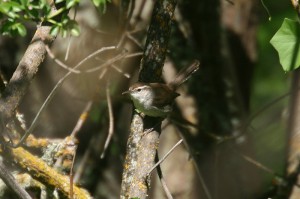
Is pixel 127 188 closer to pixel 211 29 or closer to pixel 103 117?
pixel 103 117

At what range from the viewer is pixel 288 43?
2.71m

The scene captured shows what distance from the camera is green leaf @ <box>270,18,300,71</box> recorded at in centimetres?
266

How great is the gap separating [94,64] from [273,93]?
4101 millimetres

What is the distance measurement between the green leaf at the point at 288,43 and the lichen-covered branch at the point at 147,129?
61 centimetres

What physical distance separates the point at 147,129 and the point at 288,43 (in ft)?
2.91

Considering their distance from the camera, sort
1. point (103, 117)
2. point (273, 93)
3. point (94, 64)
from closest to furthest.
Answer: point (94, 64) → point (103, 117) → point (273, 93)

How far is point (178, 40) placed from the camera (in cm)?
520

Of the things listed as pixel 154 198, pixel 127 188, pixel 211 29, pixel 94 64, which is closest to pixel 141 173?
pixel 127 188

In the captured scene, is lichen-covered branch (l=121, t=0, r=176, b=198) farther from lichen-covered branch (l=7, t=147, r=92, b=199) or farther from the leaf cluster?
the leaf cluster

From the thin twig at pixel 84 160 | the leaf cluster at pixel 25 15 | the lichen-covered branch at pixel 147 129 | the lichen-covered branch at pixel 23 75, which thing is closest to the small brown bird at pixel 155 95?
the lichen-covered branch at pixel 147 129

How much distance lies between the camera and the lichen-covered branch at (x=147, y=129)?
9.30 ft

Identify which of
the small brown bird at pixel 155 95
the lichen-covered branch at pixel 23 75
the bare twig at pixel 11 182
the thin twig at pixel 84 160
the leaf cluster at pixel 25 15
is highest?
the leaf cluster at pixel 25 15

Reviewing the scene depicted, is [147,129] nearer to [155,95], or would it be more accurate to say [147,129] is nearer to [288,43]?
[155,95]

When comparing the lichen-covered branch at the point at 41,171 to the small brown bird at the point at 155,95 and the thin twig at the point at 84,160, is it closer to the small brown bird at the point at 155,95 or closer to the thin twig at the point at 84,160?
the small brown bird at the point at 155,95
